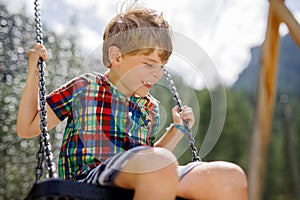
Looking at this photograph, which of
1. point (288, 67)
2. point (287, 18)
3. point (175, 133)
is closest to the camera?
point (175, 133)

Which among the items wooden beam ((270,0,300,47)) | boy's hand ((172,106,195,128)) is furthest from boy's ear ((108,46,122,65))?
wooden beam ((270,0,300,47))

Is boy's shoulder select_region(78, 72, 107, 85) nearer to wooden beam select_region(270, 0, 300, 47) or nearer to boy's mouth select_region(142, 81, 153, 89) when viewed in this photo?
boy's mouth select_region(142, 81, 153, 89)

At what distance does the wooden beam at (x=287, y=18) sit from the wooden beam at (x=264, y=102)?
1.7 inches

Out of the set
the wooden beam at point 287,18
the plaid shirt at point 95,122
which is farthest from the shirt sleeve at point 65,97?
the wooden beam at point 287,18

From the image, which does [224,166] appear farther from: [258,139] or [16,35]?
[16,35]

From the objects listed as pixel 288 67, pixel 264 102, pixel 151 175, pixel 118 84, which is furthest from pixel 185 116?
pixel 288 67

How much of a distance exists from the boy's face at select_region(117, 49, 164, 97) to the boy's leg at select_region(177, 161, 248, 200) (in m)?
0.19

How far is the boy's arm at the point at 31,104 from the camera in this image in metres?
1.03

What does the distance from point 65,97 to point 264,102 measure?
1437 mm

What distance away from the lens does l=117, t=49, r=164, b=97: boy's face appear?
1038mm

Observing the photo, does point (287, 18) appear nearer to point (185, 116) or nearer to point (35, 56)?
point (185, 116)

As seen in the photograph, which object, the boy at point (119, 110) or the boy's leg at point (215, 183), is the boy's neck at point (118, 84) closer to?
the boy at point (119, 110)

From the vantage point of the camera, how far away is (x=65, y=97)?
1.08 meters

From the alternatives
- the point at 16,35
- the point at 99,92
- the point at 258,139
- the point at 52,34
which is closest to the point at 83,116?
the point at 99,92
